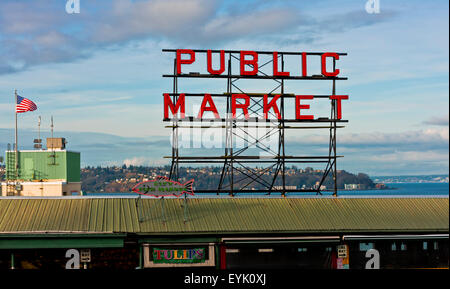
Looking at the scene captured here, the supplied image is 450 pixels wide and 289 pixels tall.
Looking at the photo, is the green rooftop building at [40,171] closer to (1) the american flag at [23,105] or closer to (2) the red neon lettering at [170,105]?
(1) the american flag at [23,105]

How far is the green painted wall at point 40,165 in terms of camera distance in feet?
210

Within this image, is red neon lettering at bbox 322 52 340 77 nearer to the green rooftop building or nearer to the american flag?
the american flag

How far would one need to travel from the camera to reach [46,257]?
4144 centimetres

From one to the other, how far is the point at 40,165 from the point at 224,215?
1119 inches

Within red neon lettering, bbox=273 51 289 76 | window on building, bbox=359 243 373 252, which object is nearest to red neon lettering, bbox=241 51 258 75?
red neon lettering, bbox=273 51 289 76

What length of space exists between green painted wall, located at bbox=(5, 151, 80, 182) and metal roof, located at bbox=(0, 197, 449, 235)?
828 inches

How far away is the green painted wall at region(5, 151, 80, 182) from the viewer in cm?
6412

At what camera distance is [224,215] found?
4434 cm

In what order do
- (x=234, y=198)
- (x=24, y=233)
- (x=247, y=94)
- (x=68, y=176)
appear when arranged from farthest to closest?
(x=68, y=176) < (x=247, y=94) < (x=234, y=198) < (x=24, y=233)

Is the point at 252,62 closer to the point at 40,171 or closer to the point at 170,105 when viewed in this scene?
the point at 170,105

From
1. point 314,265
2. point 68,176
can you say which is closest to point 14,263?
point 314,265

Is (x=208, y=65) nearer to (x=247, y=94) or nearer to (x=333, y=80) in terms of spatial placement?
(x=247, y=94)

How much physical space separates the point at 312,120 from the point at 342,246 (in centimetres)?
1204

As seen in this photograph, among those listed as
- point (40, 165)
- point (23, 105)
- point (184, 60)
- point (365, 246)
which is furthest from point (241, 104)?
point (40, 165)
